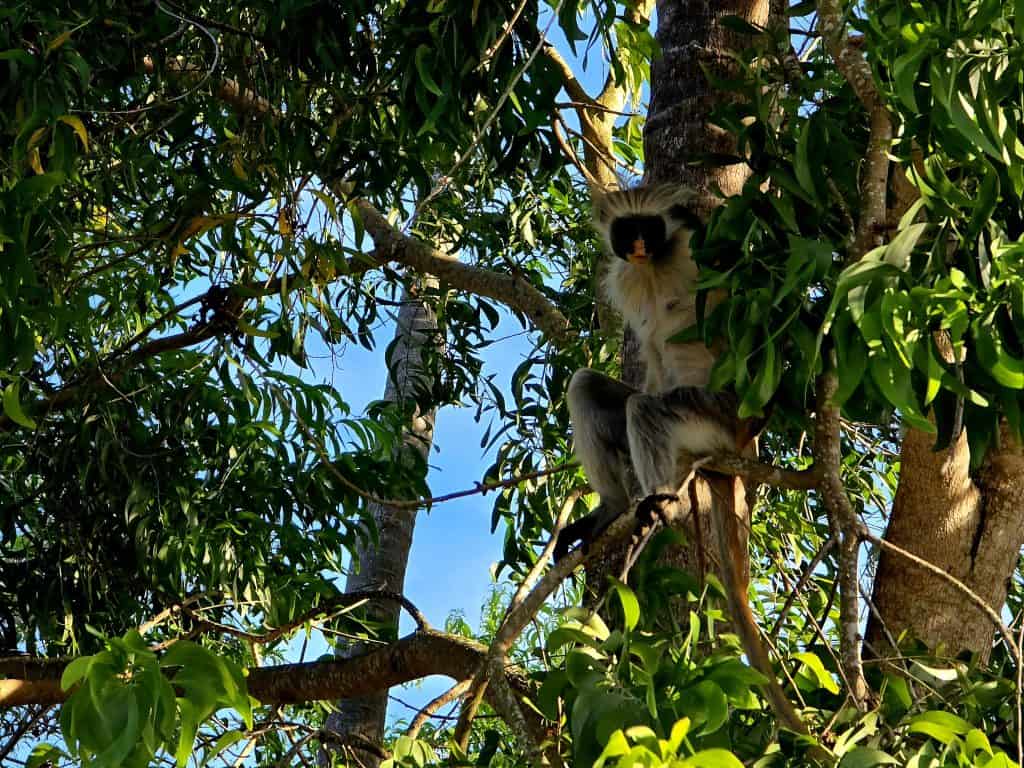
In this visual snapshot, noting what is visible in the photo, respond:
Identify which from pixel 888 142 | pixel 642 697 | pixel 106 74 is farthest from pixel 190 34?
pixel 642 697

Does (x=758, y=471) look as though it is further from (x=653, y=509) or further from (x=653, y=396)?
(x=653, y=396)

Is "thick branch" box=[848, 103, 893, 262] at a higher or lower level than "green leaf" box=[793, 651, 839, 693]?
higher

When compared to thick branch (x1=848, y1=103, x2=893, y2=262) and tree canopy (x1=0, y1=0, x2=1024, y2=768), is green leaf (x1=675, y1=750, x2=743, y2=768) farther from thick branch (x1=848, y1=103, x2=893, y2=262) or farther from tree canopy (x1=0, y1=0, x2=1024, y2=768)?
thick branch (x1=848, y1=103, x2=893, y2=262)

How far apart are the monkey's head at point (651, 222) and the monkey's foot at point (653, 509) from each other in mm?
986

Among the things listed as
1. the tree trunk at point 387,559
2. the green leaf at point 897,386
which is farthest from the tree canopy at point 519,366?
the tree trunk at point 387,559

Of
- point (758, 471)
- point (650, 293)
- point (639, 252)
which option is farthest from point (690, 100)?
point (758, 471)

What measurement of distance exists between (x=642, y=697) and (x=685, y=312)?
7.22 ft

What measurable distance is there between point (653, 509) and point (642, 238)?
1.09 metres

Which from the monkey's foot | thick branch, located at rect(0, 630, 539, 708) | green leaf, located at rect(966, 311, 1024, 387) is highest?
thick branch, located at rect(0, 630, 539, 708)

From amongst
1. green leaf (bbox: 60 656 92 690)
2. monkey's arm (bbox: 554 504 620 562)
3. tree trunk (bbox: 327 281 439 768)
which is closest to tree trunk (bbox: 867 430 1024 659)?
monkey's arm (bbox: 554 504 620 562)

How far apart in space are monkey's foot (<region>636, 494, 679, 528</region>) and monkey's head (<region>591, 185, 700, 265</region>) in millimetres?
986

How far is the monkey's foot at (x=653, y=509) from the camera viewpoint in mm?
3180

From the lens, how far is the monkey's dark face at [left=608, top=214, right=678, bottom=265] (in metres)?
4.07

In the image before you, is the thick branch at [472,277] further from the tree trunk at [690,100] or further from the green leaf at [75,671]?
the green leaf at [75,671]
